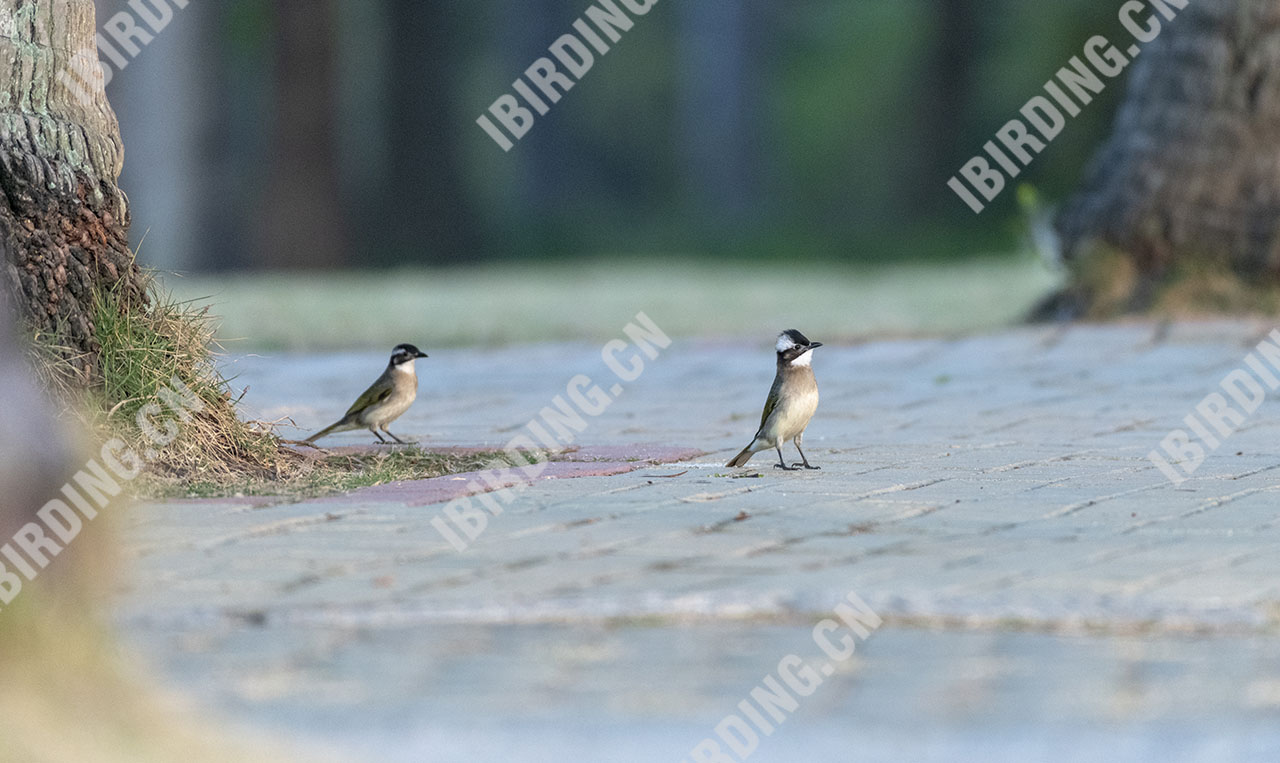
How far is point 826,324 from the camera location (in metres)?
12.6

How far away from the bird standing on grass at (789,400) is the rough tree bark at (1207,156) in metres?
5.03

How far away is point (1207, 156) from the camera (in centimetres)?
1054

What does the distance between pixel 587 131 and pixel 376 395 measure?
46586 mm

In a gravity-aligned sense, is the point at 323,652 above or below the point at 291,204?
below

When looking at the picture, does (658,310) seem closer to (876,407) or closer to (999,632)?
(876,407)

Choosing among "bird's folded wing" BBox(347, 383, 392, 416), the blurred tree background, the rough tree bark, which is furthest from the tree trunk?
the blurred tree background

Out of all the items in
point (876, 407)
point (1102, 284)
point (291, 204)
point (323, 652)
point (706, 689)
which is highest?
point (291, 204)

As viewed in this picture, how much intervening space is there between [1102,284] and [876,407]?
3.19 meters

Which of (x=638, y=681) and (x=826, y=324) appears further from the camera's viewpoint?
(x=826, y=324)

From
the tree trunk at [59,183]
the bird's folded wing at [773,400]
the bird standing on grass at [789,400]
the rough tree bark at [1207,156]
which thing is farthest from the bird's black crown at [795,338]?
the rough tree bark at [1207,156]

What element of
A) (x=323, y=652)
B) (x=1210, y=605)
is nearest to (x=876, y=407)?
(x=1210, y=605)

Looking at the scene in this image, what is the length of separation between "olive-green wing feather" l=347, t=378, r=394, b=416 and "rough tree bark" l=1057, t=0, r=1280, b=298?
17.4 feet

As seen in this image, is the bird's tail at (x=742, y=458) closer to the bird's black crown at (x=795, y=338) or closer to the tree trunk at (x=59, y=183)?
the bird's black crown at (x=795, y=338)

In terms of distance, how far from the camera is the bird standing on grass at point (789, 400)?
6.08 m
